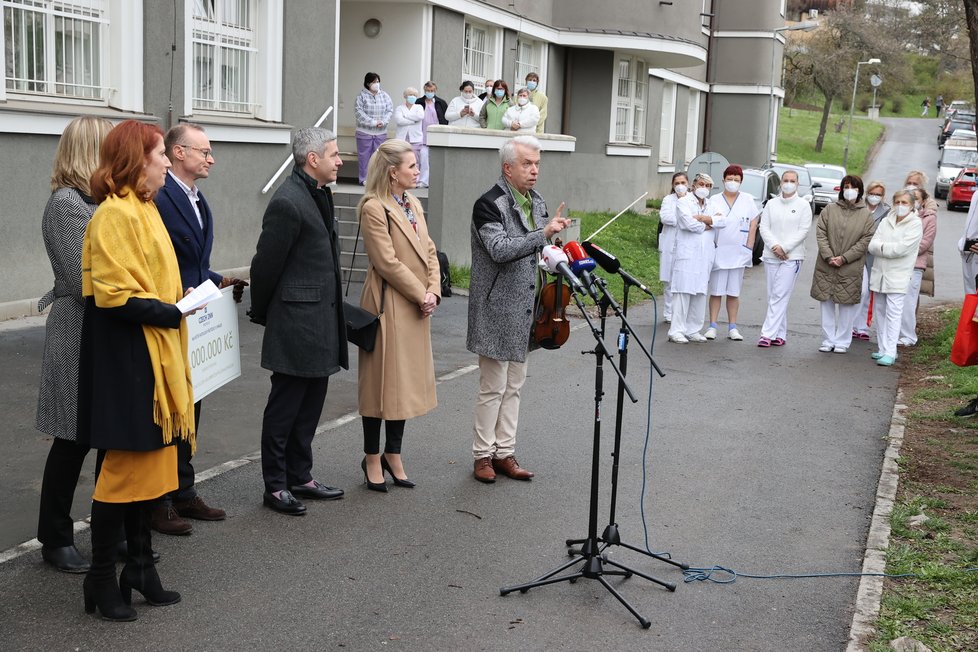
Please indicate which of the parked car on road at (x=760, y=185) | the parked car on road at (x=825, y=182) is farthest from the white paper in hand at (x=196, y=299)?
the parked car on road at (x=825, y=182)

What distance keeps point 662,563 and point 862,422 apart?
412cm

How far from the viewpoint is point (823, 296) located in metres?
12.5

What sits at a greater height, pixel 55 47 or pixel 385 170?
pixel 55 47

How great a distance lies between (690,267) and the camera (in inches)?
505

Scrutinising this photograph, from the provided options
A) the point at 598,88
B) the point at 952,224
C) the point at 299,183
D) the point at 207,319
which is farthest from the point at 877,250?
the point at 952,224

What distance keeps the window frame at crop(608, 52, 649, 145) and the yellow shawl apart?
2303 cm

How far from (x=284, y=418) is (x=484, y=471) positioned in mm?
1405

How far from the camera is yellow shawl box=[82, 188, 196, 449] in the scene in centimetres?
435

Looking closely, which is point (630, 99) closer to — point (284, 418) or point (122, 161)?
point (284, 418)

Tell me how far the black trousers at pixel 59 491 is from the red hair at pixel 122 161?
48.9 inches

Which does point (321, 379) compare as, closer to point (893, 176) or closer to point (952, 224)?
point (952, 224)

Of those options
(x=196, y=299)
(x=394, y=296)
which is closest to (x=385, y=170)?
(x=394, y=296)

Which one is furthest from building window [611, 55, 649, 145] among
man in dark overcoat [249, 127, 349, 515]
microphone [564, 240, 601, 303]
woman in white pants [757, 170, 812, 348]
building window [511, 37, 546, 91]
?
microphone [564, 240, 601, 303]

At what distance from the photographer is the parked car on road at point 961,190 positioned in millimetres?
39906
